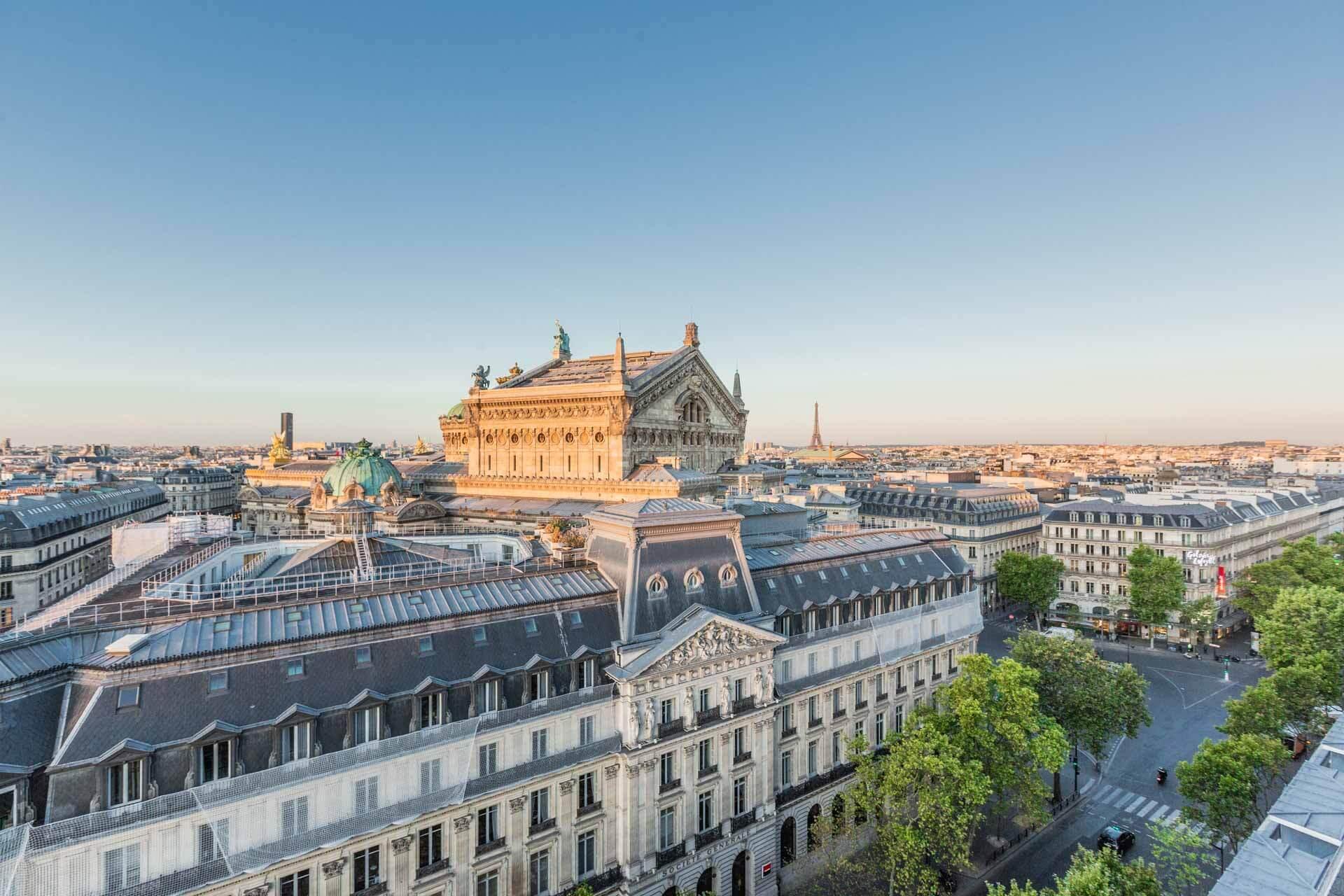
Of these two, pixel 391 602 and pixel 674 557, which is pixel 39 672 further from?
pixel 674 557

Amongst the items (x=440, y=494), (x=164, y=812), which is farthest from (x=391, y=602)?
(x=440, y=494)

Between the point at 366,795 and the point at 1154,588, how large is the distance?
89432 mm

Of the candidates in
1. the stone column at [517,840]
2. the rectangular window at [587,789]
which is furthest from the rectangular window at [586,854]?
the stone column at [517,840]

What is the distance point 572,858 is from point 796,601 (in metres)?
19.4

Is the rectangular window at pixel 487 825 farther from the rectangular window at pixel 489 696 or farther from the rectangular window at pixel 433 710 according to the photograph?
the rectangular window at pixel 433 710

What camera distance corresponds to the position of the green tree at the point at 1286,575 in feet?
270

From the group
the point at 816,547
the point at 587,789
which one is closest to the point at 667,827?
the point at 587,789

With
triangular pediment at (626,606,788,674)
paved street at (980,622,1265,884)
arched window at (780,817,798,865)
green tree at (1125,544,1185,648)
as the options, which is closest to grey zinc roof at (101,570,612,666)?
triangular pediment at (626,606,788,674)

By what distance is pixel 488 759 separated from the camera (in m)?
31.4

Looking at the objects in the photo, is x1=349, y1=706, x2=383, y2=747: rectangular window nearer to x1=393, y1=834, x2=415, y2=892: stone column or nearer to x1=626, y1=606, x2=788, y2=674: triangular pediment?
x1=393, y1=834, x2=415, y2=892: stone column

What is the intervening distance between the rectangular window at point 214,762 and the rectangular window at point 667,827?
20.4 m

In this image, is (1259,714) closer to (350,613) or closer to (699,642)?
(699,642)

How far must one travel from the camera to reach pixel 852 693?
4731 cm

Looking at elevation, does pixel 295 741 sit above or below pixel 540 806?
above
